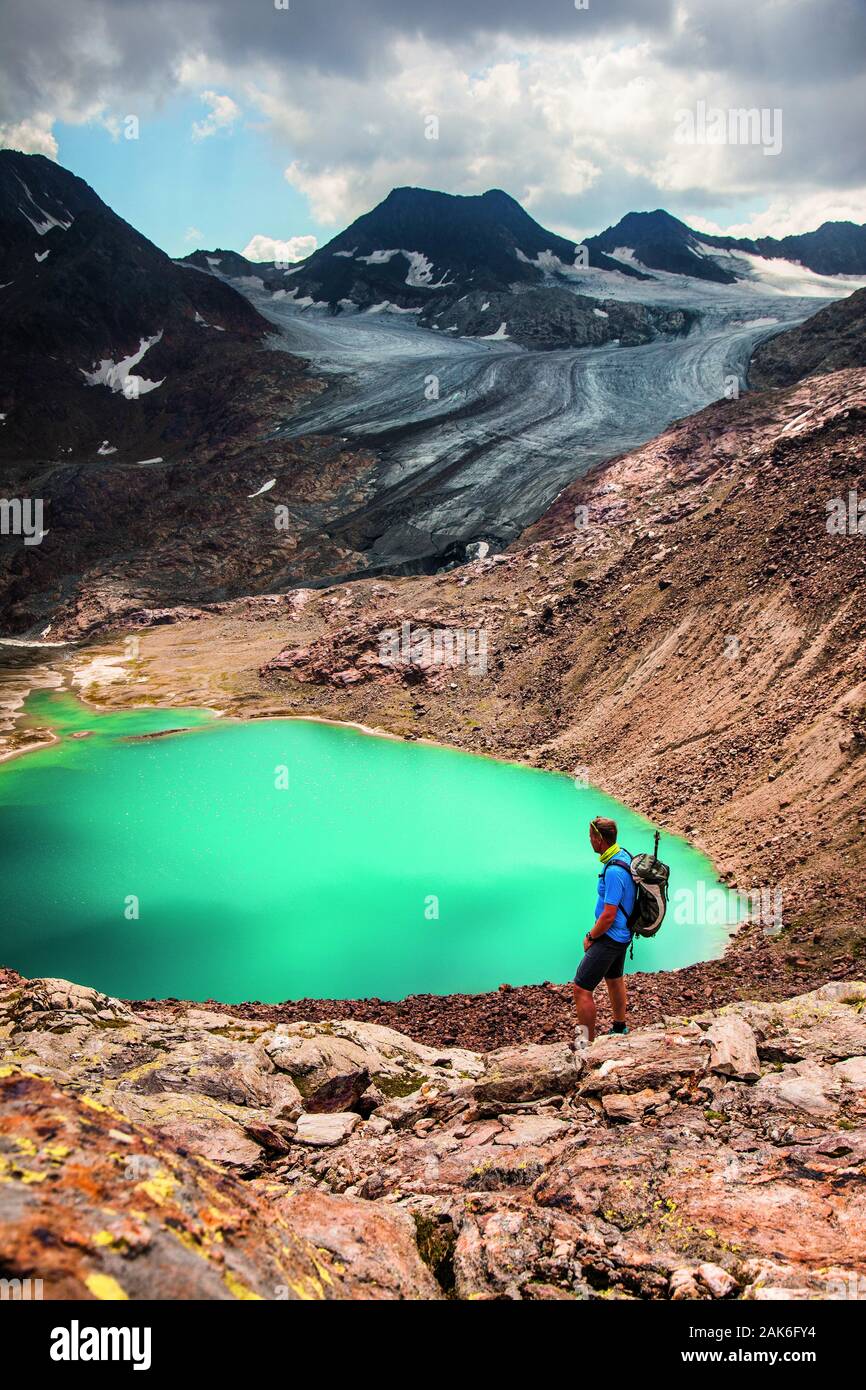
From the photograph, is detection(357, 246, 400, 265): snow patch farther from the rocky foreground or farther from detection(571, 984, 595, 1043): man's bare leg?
detection(571, 984, 595, 1043): man's bare leg

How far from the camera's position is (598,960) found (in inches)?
400

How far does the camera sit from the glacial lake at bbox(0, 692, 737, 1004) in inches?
763

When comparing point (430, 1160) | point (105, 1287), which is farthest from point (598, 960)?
point (105, 1287)

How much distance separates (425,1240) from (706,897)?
17.7 m

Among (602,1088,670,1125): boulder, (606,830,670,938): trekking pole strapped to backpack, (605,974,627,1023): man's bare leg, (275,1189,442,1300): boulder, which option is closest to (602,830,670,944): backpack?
(606,830,670,938): trekking pole strapped to backpack

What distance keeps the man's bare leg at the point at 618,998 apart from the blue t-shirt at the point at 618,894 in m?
0.80

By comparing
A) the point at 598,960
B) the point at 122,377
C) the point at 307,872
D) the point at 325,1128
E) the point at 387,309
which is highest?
the point at 387,309

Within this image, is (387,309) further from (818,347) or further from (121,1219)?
(121,1219)

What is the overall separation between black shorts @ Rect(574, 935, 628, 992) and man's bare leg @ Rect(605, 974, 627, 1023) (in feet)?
1.24

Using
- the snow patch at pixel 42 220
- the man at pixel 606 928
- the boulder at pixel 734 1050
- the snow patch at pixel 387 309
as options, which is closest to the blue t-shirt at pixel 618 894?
the man at pixel 606 928

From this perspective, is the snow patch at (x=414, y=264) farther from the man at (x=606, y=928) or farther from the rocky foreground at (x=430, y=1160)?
the rocky foreground at (x=430, y=1160)

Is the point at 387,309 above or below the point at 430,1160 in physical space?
above

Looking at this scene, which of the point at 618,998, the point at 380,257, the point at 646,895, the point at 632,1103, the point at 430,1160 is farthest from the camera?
the point at 380,257

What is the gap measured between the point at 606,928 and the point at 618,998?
137cm
